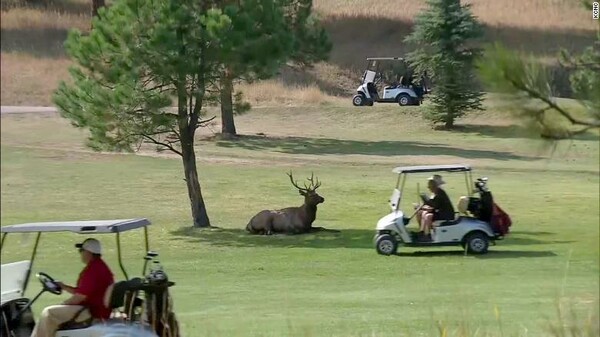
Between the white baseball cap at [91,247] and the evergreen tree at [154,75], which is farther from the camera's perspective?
the evergreen tree at [154,75]

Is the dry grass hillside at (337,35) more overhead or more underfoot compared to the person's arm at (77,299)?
more overhead

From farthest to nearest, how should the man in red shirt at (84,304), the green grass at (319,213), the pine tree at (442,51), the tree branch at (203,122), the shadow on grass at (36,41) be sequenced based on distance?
the tree branch at (203,122) → the pine tree at (442,51) → the green grass at (319,213) → the shadow on grass at (36,41) → the man in red shirt at (84,304)

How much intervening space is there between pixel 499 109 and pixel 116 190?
12.3 metres

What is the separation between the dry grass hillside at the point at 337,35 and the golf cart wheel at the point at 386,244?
6.28 ft

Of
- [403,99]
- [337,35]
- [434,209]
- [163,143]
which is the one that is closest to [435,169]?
[434,209]

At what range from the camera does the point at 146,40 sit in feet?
54.5

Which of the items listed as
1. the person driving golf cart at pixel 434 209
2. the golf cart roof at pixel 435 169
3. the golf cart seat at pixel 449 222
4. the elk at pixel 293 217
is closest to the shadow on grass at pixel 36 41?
the elk at pixel 293 217

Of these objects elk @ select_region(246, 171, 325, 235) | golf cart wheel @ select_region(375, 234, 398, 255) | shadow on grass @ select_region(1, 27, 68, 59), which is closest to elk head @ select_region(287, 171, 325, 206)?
elk @ select_region(246, 171, 325, 235)

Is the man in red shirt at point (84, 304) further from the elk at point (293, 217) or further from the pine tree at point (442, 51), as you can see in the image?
the elk at point (293, 217)

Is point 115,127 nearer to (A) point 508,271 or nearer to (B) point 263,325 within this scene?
(A) point 508,271

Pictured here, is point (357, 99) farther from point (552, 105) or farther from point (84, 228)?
point (552, 105)

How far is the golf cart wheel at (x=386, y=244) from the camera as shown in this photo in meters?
15.5

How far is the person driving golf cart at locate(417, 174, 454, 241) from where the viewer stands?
50.5 ft

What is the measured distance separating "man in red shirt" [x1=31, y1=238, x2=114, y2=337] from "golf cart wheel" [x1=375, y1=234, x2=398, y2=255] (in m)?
7.73
